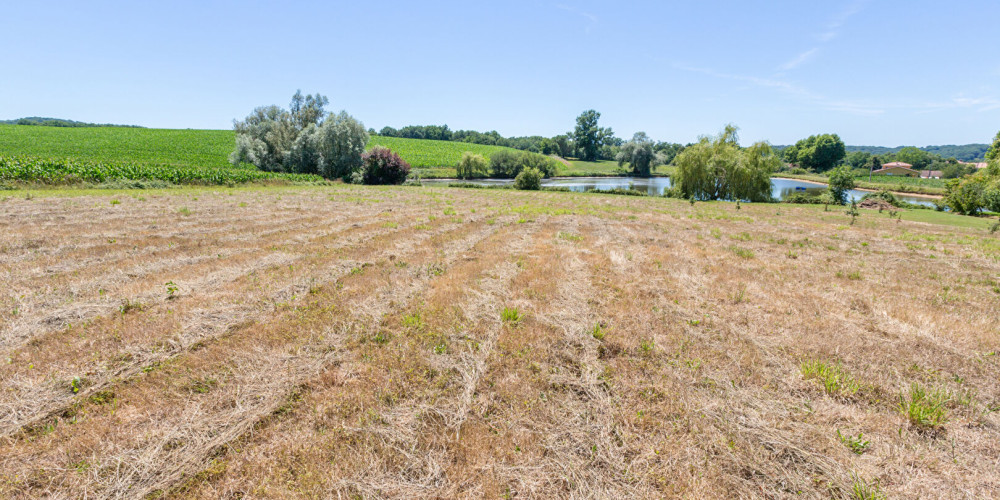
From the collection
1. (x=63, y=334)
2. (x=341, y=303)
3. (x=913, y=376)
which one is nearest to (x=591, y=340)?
(x=913, y=376)

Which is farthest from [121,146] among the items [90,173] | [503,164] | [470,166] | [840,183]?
[840,183]

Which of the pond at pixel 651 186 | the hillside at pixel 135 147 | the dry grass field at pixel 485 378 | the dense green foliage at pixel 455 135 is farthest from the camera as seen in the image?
the dense green foliage at pixel 455 135

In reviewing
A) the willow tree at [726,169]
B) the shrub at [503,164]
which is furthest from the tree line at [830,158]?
the shrub at [503,164]

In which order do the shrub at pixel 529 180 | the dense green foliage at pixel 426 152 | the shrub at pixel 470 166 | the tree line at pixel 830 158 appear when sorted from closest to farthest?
the shrub at pixel 529 180, the shrub at pixel 470 166, the dense green foliage at pixel 426 152, the tree line at pixel 830 158

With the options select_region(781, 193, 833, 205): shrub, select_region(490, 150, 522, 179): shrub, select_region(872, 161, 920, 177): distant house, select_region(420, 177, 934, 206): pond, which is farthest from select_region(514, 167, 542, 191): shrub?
select_region(872, 161, 920, 177): distant house

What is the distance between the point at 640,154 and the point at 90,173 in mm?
81761

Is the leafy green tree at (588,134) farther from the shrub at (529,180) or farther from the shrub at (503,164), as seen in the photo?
the shrub at (529,180)

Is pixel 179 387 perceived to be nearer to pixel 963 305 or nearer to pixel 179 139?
pixel 963 305

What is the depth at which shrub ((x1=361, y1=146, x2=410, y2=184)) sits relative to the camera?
42.3 meters

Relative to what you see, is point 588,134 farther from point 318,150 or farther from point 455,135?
point 318,150

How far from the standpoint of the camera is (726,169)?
34.2m

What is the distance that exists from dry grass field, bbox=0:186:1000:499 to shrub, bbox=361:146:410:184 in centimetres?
3496

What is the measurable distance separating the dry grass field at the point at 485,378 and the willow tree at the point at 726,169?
94.3ft

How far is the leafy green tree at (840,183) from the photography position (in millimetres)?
31406
